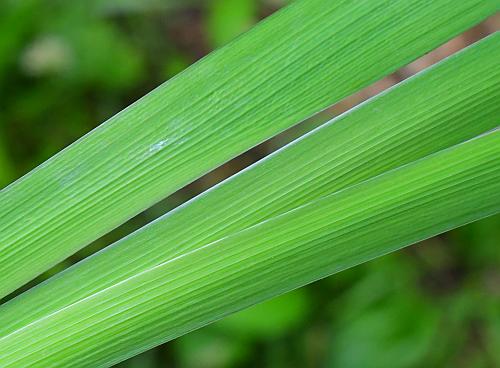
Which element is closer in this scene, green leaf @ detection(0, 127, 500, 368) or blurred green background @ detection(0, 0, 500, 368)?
green leaf @ detection(0, 127, 500, 368)

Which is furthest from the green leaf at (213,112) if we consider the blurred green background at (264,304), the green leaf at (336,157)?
the blurred green background at (264,304)

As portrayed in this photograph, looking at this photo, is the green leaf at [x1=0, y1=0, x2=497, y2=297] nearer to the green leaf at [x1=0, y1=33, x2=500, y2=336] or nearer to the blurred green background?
the green leaf at [x1=0, y1=33, x2=500, y2=336]

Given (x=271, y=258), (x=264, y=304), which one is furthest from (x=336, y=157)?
(x=264, y=304)

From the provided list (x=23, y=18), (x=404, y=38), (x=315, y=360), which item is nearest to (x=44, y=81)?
(x=23, y=18)

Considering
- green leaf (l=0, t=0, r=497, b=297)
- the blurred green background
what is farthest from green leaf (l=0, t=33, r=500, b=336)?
the blurred green background

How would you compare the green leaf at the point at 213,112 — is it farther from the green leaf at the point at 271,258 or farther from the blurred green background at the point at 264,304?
the blurred green background at the point at 264,304

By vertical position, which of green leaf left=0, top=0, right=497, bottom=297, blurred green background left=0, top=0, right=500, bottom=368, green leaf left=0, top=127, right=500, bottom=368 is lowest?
green leaf left=0, top=127, right=500, bottom=368
